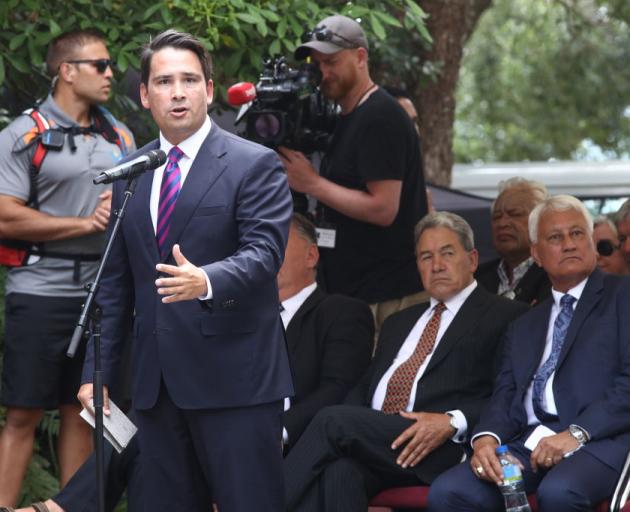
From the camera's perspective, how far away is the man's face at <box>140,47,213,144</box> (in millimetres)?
4211

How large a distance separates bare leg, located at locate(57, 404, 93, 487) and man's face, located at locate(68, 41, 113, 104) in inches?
54.3

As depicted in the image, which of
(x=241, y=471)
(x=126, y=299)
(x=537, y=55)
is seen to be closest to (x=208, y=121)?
(x=126, y=299)

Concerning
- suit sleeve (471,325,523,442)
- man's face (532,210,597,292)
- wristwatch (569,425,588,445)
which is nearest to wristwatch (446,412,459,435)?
suit sleeve (471,325,523,442)

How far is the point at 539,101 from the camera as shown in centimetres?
2025

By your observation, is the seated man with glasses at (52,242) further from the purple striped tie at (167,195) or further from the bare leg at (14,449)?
the purple striped tie at (167,195)

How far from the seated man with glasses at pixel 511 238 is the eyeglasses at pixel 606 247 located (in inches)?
14.2

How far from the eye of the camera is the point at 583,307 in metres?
5.45

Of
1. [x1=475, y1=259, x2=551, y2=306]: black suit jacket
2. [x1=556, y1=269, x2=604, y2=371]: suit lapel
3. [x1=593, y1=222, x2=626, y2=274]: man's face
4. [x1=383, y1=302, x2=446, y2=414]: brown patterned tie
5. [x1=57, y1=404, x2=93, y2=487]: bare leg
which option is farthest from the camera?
[x1=593, y1=222, x2=626, y2=274]: man's face

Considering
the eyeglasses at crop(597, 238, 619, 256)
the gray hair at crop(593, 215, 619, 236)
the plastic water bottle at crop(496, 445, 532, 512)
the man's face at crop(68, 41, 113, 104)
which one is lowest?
the plastic water bottle at crop(496, 445, 532, 512)

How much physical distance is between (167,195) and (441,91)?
5628mm

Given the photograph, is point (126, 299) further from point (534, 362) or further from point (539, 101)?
point (539, 101)

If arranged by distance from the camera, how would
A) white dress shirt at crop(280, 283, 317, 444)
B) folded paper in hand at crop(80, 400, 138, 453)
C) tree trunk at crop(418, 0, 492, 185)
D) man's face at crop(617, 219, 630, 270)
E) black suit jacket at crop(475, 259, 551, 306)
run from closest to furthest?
folded paper in hand at crop(80, 400, 138, 453) < white dress shirt at crop(280, 283, 317, 444) < black suit jacket at crop(475, 259, 551, 306) < man's face at crop(617, 219, 630, 270) < tree trunk at crop(418, 0, 492, 185)

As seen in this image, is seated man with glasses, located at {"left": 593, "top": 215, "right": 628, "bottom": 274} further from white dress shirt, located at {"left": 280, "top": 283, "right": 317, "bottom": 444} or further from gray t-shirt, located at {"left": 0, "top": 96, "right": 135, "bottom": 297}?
gray t-shirt, located at {"left": 0, "top": 96, "right": 135, "bottom": 297}

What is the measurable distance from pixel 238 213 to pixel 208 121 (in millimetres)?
369
